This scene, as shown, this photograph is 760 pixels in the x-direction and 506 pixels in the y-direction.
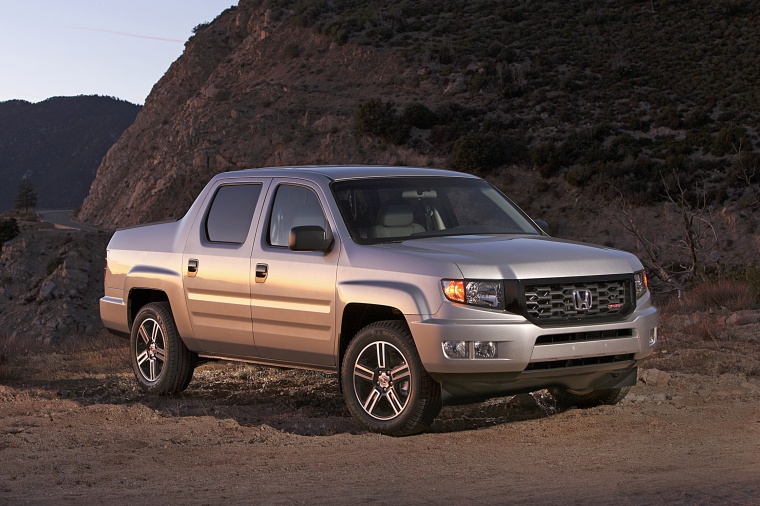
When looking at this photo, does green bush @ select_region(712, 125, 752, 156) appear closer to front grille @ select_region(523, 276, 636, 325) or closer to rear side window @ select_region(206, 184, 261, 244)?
rear side window @ select_region(206, 184, 261, 244)

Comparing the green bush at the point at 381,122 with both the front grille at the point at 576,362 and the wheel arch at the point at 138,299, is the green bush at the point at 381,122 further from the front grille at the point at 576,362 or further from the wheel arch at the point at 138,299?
the front grille at the point at 576,362

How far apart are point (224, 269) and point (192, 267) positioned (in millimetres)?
459

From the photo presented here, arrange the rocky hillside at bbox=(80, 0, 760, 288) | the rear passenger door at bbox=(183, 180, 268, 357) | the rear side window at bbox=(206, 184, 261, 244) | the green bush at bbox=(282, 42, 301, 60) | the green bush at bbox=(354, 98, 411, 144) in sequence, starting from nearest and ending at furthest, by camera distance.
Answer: the rear passenger door at bbox=(183, 180, 268, 357) → the rear side window at bbox=(206, 184, 261, 244) → the rocky hillside at bbox=(80, 0, 760, 288) → the green bush at bbox=(354, 98, 411, 144) → the green bush at bbox=(282, 42, 301, 60)

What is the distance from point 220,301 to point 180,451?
6.12 feet

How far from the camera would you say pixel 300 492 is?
5.26 m

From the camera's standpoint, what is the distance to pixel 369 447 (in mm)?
6426

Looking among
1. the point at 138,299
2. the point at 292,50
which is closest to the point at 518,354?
the point at 138,299

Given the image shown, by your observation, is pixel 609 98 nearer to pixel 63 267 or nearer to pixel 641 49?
pixel 641 49

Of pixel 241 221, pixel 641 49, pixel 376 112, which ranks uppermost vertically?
pixel 641 49

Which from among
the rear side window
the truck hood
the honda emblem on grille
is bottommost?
the honda emblem on grille

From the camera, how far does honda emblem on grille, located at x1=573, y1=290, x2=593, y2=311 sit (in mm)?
6629

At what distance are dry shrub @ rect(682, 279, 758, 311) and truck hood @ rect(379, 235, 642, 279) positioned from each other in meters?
7.71

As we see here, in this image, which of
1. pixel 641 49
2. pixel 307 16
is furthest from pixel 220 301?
pixel 307 16

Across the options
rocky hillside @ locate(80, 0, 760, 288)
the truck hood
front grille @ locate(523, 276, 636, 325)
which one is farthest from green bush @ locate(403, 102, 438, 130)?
front grille @ locate(523, 276, 636, 325)
